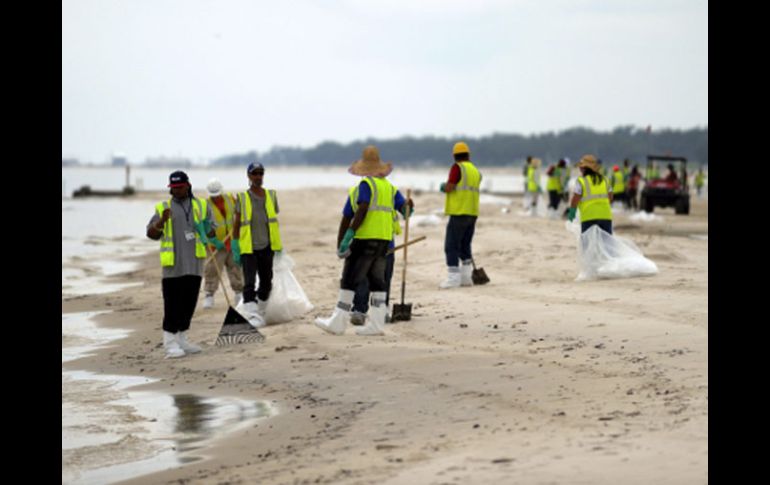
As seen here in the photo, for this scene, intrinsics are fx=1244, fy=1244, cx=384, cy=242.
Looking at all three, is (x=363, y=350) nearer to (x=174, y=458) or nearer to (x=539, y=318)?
(x=539, y=318)

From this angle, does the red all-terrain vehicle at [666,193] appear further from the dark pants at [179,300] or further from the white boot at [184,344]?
the dark pants at [179,300]

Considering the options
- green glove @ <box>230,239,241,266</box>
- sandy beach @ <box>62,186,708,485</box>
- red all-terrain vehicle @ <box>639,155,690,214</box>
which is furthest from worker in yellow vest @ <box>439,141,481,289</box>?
red all-terrain vehicle @ <box>639,155,690,214</box>

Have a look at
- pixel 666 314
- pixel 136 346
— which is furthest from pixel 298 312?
pixel 666 314

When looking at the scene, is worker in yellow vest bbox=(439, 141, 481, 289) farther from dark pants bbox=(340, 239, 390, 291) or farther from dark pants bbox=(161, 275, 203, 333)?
dark pants bbox=(161, 275, 203, 333)

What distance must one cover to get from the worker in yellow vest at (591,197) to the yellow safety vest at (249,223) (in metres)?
4.47

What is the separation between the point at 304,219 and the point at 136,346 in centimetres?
2726

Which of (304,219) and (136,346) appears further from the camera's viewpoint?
(304,219)

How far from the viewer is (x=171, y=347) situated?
11969 millimetres

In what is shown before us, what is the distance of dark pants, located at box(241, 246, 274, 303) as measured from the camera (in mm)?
13477

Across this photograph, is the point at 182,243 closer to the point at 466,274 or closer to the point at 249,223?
the point at 249,223

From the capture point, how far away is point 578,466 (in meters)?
6.37

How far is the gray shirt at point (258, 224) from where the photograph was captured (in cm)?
1341
